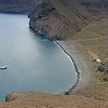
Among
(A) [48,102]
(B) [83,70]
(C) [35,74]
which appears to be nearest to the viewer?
(A) [48,102]

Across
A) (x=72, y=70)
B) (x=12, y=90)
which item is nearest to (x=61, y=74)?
(x=72, y=70)

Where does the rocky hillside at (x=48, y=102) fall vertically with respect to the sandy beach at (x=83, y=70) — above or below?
above

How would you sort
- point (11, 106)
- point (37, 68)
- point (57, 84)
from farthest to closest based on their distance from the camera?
point (37, 68), point (57, 84), point (11, 106)

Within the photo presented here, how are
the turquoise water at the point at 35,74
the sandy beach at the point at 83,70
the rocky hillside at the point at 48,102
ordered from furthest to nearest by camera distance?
the sandy beach at the point at 83,70 → the turquoise water at the point at 35,74 → the rocky hillside at the point at 48,102

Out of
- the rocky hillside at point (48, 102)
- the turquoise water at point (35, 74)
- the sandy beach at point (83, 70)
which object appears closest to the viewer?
the rocky hillside at point (48, 102)

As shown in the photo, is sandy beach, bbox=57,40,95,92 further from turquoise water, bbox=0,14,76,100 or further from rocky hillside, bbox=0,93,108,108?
rocky hillside, bbox=0,93,108,108

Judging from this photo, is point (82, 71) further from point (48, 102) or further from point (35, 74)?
point (48, 102)

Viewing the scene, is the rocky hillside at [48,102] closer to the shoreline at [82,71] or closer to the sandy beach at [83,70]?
the shoreline at [82,71]

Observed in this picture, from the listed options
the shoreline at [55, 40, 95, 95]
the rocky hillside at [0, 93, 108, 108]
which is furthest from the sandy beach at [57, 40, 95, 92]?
the rocky hillside at [0, 93, 108, 108]

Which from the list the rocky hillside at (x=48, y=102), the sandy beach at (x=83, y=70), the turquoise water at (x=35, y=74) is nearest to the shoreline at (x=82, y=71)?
the sandy beach at (x=83, y=70)

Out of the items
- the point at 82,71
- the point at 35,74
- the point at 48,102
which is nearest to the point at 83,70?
the point at 82,71

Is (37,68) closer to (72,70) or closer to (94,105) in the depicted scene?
(72,70)
